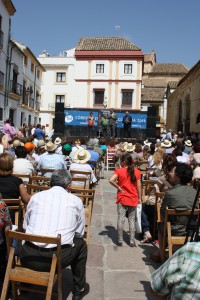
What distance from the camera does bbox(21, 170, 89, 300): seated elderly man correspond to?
309 centimetres

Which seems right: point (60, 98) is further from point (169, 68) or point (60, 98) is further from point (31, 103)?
point (169, 68)

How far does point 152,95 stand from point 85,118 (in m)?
23.1

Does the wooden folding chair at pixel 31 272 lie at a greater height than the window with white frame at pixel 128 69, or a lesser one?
lesser

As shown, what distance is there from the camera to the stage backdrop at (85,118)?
67.7 feet

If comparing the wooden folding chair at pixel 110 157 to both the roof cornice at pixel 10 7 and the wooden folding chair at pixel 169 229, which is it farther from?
the roof cornice at pixel 10 7

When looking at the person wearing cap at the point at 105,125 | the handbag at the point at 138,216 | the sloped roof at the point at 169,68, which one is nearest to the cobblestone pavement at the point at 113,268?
the handbag at the point at 138,216

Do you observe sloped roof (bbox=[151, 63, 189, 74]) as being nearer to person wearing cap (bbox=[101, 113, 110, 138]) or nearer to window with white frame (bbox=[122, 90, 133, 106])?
window with white frame (bbox=[122, 90, 133, 106])

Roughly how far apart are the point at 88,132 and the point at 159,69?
33460 millimetres

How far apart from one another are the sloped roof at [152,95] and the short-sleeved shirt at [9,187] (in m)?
38.5

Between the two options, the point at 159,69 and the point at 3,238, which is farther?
the point at 159,69

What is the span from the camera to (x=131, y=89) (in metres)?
37.7

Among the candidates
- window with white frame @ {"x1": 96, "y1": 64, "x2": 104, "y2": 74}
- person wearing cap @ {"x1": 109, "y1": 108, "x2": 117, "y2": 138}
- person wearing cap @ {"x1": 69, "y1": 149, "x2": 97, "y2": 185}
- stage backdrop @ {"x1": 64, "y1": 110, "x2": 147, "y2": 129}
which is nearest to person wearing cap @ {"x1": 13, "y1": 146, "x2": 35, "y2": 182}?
person wearing cap @ {"x1": 69, "y1": 149, "x2": 97, "y2": 185}

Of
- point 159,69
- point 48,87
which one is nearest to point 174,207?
point 48,87

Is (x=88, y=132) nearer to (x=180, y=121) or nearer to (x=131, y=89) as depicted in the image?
(x=180, y=121)
